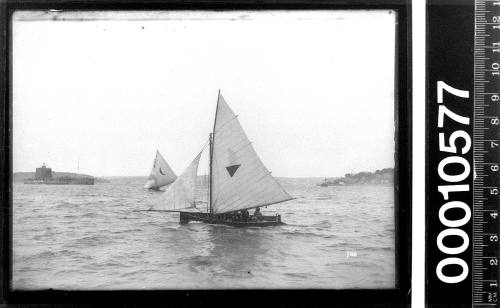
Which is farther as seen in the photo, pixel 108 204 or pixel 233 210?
pixel 233 210

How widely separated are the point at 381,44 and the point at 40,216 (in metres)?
1.55

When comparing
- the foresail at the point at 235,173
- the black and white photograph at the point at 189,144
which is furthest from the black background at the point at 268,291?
the foresail at the point at 235,173

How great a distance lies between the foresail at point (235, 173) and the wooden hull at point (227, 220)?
0.04m

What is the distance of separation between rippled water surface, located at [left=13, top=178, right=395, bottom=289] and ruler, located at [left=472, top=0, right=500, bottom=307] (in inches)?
12.8

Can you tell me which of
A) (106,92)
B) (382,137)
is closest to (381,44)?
(382,137)

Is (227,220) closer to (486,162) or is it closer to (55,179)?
(55,179)

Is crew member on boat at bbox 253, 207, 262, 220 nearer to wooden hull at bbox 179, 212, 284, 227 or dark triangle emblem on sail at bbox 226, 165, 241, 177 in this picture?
wooden hull at bbox 179, 212, 284, 227

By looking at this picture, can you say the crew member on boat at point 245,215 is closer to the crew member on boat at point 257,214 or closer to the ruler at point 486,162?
the crew member on boat at point 257,214

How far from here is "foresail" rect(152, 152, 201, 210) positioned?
198 cm

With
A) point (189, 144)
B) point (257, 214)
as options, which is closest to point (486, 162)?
point (257, 214)

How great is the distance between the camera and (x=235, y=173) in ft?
6.87

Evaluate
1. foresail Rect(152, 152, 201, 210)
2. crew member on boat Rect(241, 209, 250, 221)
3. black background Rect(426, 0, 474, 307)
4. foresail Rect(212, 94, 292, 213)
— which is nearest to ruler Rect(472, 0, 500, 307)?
black background Rect(426, 0, 474, 307)

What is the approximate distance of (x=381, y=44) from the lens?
1.96 m

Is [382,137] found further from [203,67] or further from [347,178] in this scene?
[203,67]
